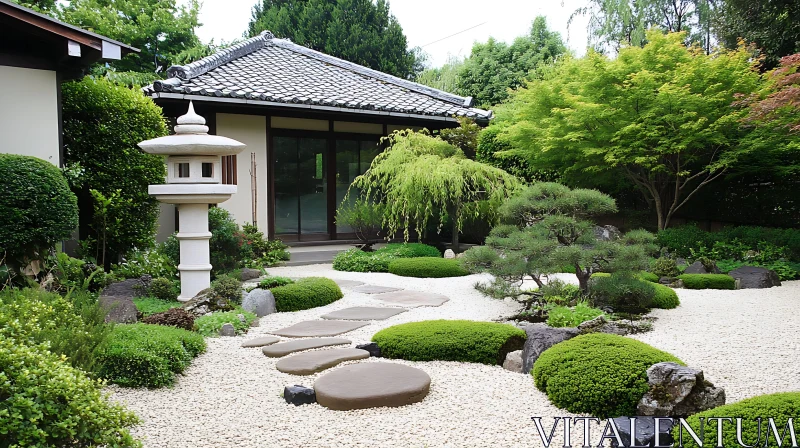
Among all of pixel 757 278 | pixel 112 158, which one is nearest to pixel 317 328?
pixel 112 158

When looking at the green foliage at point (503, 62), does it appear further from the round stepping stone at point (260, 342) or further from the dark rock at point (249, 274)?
the round stepping stone at point (260, 342)

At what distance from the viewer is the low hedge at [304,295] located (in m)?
7.45

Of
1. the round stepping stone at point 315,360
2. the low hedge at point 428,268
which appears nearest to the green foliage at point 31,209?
the round stepping stone at point 315,360

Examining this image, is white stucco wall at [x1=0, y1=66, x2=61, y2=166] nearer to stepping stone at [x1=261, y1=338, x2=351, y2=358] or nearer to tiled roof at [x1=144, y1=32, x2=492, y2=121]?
tiled roof at [x1=144, y1=32, x2=492, y2=121]

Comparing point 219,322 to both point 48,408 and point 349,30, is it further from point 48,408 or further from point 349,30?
point 349,30

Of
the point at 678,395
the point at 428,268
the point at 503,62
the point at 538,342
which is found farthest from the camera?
the point at 503,62

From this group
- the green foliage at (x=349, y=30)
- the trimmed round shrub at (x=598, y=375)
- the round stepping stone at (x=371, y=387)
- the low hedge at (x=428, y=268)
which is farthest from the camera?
the green foliage at (x=349, y=30)

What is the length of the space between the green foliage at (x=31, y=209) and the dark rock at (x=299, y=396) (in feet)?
13.0

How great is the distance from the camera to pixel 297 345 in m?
5.46

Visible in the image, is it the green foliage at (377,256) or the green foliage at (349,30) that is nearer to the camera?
the green foliage at (377,256)

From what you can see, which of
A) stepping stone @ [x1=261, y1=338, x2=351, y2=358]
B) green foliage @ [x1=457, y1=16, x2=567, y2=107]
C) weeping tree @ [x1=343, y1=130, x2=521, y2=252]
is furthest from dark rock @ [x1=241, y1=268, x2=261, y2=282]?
green foliage @ [x1=457, y1=16, x2=567, y2=107]

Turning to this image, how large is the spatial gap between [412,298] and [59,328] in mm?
4599

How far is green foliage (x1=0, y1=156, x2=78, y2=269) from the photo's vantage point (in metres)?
6.30

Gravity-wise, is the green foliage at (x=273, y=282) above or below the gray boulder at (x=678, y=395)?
above
